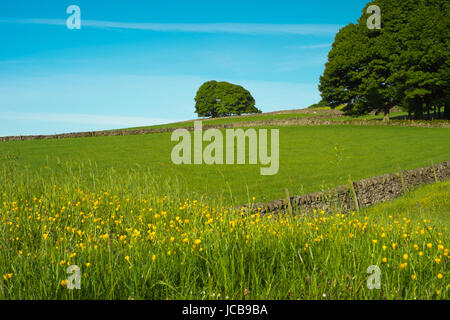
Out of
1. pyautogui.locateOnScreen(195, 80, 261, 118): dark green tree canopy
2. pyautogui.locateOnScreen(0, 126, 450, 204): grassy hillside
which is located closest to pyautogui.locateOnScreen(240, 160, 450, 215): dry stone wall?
pyautogui.locateOnScreen(0, 126, 450, 204): grassy hillside

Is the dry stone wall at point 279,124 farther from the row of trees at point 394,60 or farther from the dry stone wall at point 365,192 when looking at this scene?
the dry stone wall at point 365,192

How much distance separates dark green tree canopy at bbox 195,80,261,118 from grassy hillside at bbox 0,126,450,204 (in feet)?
188

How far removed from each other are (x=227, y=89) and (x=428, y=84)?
208 feet

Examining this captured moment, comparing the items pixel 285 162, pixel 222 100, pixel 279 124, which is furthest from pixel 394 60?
pixel 222 100

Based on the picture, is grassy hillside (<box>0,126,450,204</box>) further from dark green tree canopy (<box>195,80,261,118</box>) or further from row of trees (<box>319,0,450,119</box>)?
dark green tree canopy (<box>195,80,261,118</box>)

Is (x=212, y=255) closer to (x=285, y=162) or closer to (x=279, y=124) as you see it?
(x=285, y=162)

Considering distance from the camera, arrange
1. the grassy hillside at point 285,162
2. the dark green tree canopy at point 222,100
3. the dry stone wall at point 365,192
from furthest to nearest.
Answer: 1. the dark green tree canopy at point 222,100
2. the grassy hillside at point 285,162
3. the dry stone wall at point 365,192

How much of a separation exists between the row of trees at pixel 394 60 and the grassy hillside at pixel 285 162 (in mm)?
5778

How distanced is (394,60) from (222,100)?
196 feet

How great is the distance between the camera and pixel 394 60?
3997 centimetres

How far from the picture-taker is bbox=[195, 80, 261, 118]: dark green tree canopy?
311 feet

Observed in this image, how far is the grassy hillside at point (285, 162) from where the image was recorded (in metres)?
13.3

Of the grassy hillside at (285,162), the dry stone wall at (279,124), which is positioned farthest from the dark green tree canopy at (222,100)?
the grassy hillside at (285,162)

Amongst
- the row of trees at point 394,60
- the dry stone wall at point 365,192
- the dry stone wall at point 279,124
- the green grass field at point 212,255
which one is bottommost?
the dry stone wall at point 365,192
